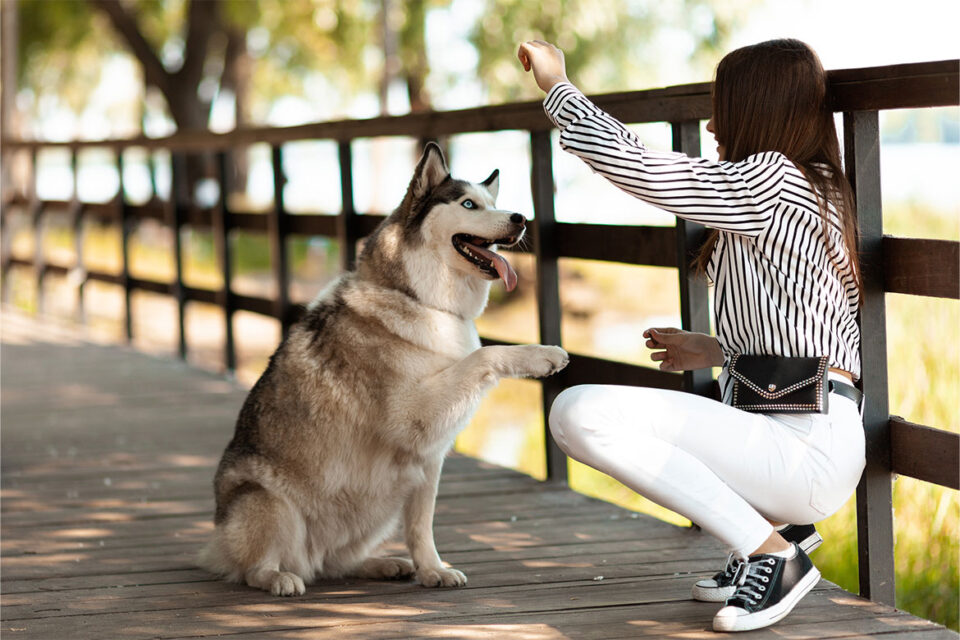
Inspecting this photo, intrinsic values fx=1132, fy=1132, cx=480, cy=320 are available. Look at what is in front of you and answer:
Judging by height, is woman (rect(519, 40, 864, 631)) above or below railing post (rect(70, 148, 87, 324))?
below

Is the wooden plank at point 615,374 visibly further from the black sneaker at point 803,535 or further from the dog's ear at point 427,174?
the dog's ear at point 427,174

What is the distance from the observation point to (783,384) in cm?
280

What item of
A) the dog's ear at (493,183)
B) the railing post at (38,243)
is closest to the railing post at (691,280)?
the dog's ear at (493,183)

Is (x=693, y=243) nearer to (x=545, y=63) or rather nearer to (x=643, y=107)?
(x=643, y=107)

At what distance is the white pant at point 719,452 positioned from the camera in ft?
9.12

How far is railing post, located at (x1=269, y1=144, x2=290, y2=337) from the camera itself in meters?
7.22

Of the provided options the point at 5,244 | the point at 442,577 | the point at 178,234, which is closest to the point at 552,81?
the point at 442,577

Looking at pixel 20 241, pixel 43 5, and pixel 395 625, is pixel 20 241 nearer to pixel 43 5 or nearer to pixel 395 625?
pixel 43 5

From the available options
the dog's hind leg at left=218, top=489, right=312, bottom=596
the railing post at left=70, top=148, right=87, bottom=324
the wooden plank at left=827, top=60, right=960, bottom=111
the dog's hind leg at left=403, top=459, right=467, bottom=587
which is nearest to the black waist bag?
the wooden plank at left=827, top=60, right=960, bottom=111

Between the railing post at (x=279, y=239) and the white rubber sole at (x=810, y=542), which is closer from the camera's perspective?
the white rubber sole at (x=810, y=542)

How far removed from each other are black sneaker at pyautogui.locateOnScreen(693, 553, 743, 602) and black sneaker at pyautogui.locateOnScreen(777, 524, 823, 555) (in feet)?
0.57

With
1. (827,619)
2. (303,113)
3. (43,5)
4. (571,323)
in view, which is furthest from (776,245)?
(303,113)

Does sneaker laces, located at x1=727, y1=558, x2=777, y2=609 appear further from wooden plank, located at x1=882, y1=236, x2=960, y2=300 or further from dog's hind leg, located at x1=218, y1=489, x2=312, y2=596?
dog's hind leg, located at x1=218, y1=489, x2=312, y2=596

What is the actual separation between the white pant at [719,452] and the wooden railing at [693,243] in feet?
0.77
